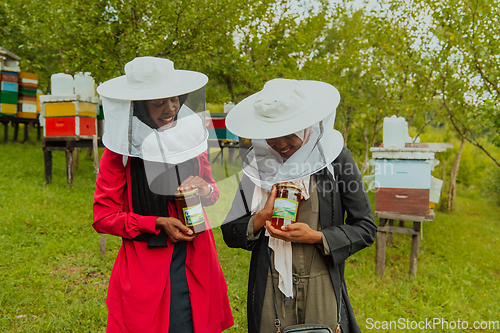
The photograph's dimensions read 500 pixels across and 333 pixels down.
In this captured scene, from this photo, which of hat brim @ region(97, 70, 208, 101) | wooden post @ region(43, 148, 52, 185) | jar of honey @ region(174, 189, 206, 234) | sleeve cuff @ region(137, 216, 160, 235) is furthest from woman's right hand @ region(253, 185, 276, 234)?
wooden post @ region(43, 148, 52, 185)

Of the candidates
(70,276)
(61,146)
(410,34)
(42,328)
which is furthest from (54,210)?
(410,34)

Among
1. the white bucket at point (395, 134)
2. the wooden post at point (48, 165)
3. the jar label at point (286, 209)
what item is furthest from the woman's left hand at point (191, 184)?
the wooden post at point (48, 165)

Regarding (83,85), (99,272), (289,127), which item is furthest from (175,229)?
(83,85)

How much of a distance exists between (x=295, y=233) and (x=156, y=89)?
103cm

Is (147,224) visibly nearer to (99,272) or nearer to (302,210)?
(302,210)

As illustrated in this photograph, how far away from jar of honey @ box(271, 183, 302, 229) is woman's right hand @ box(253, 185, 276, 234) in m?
0.04

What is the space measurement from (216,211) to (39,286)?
3.02m

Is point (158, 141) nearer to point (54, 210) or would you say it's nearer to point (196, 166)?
point (196, 166)

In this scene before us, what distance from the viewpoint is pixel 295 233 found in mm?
1620

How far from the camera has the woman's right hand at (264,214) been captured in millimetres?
1681

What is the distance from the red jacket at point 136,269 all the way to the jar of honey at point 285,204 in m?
0.61

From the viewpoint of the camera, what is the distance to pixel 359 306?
4.15 metres

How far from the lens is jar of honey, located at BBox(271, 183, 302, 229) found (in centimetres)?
159

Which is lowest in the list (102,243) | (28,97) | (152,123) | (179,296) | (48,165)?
(102,243)
